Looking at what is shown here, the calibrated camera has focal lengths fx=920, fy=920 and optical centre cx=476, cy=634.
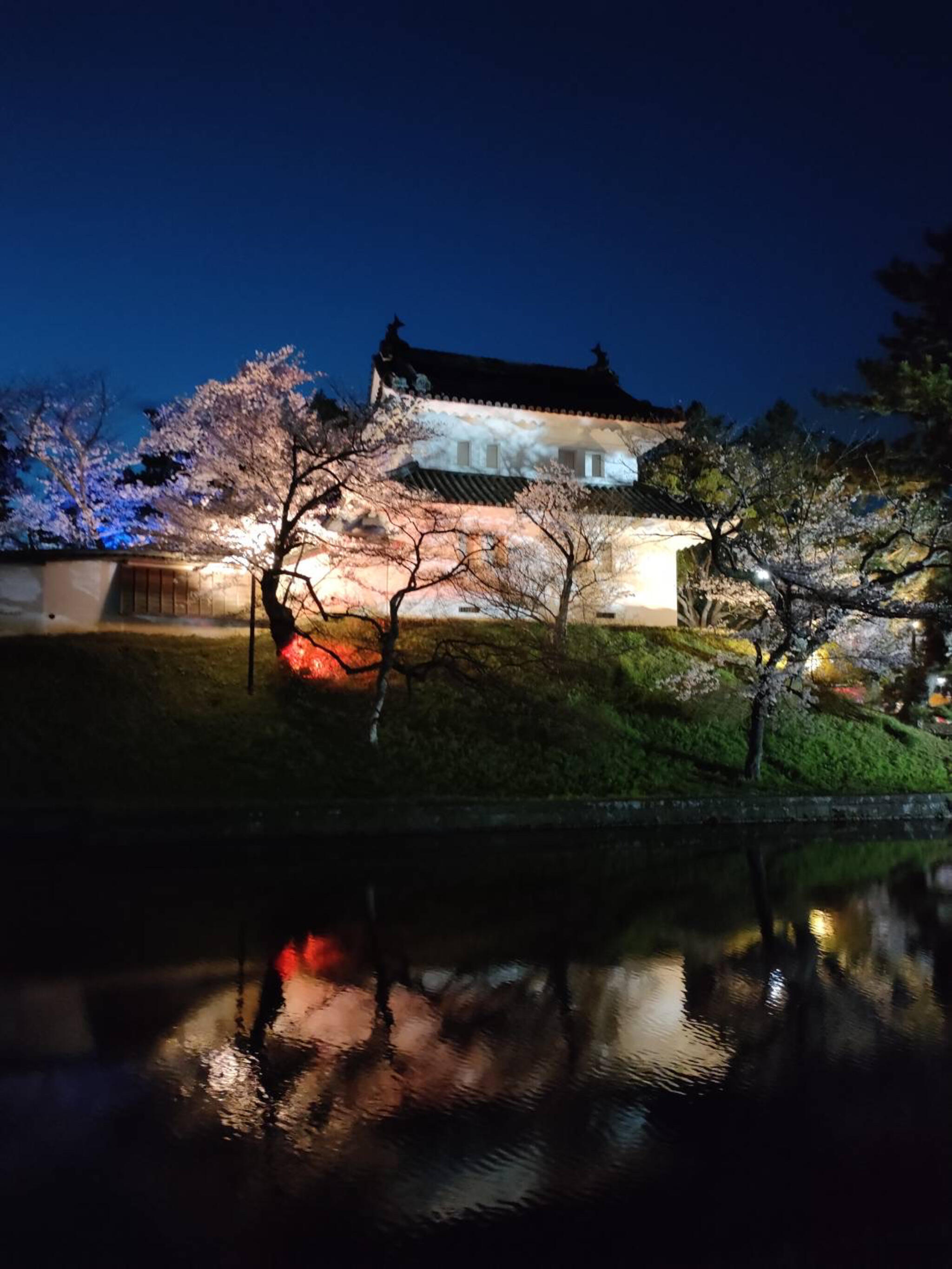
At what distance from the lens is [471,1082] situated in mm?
5453

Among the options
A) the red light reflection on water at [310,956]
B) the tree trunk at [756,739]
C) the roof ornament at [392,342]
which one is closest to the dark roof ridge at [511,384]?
the roof ornament at [392,342]

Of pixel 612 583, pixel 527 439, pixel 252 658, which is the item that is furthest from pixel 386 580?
pixel 527 439

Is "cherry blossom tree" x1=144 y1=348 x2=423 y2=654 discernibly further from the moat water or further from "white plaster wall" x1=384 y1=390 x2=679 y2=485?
the moat water

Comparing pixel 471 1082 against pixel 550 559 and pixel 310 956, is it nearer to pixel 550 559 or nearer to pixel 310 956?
pixel 310 956

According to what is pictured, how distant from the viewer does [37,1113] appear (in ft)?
16.3

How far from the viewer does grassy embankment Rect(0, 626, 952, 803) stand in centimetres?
1711

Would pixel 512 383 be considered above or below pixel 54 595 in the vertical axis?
above

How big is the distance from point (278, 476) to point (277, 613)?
136 inches

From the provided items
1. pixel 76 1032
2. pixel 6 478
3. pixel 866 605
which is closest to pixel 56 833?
pixel 76 1032

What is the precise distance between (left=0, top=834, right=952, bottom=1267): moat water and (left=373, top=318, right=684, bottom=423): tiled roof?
71.0 ft

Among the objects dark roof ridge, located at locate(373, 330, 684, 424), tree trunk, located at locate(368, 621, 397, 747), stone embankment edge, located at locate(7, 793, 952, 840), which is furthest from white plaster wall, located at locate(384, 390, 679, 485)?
stone embankment edge, located at locate(7, 793, 952, 840)

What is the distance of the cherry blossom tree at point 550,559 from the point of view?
25.6m

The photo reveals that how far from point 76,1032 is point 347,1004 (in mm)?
1862

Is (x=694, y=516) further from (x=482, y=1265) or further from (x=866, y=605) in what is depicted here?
(x=482, y=1265)
